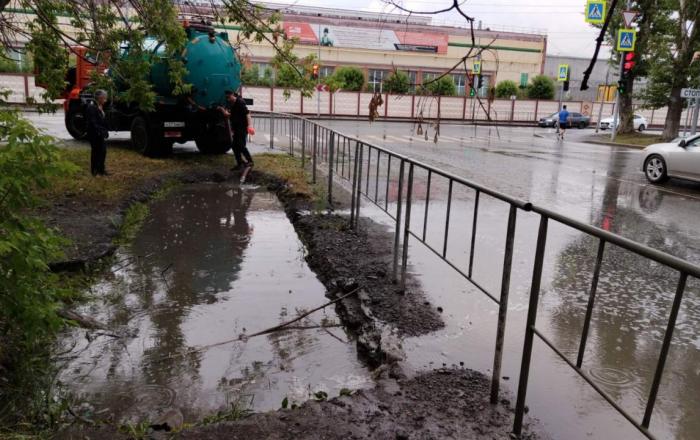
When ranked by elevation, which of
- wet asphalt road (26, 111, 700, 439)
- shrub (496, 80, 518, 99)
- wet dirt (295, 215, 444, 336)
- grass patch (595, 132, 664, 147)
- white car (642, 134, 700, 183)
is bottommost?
grass patch (595, 132, 664, 147)

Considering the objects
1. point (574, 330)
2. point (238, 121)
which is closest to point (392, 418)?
point (574, 330)

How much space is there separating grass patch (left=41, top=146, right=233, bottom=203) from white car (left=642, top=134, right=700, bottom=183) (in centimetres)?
1012

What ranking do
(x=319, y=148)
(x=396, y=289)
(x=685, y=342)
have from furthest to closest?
1. (x=319, y=148)
2. (x=396, y=289)
3. (x=685, y=342)

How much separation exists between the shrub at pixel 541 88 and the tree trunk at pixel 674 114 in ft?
75.9

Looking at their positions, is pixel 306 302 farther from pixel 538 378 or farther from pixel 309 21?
pixel 309 21

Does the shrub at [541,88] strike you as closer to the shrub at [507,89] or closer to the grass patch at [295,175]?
the shrub at [507,89]

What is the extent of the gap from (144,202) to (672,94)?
2626cm

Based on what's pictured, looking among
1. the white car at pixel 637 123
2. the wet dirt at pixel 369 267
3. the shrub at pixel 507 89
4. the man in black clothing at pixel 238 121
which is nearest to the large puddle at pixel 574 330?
the wet dirt at pixel 369 267

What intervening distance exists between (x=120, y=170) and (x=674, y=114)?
2581cm

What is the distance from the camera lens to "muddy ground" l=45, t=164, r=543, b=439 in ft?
9.72

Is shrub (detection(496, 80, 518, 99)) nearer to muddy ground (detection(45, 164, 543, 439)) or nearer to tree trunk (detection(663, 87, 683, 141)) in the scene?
tree trunk (detection(663, 87, 683, 141))

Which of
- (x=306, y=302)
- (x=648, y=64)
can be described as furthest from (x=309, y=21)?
(x=306, y=302)

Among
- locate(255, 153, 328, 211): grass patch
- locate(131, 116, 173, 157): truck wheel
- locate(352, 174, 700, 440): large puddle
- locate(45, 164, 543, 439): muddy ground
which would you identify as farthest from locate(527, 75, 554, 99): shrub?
locate(45, 164, 543, 439): muddy ground

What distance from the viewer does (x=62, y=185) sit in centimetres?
880
